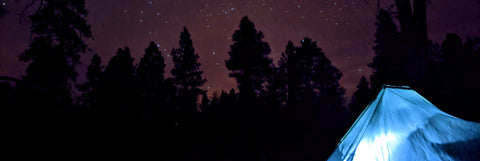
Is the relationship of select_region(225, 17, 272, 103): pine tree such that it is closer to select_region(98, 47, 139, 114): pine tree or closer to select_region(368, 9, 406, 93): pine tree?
select_region(98, 47, 139, 114): pine tree

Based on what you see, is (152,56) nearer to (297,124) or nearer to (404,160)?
(297,124)

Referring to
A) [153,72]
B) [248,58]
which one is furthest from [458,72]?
[153,72]

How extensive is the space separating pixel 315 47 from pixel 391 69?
851 cm

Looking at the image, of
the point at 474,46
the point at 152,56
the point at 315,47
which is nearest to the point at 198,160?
the point at 152,56

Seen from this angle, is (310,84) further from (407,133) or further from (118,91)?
(407,133)

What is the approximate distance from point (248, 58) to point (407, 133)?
18.4 m

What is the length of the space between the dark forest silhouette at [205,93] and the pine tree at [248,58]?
0.35 ft

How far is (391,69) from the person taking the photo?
2248 cm

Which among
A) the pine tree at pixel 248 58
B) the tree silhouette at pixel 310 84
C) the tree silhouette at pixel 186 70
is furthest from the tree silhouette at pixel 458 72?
the tree silhouette at pixel 186 70

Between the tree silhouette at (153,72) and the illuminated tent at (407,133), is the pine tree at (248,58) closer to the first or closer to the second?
the tree silhouette at (153,72)

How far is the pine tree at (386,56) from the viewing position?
70.9 feet

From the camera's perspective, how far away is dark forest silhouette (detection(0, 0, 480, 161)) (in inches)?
310

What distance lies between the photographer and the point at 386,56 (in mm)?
23797

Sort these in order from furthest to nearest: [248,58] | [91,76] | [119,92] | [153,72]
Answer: [91,76]
[153,72]
[248,58]
[119,92]
